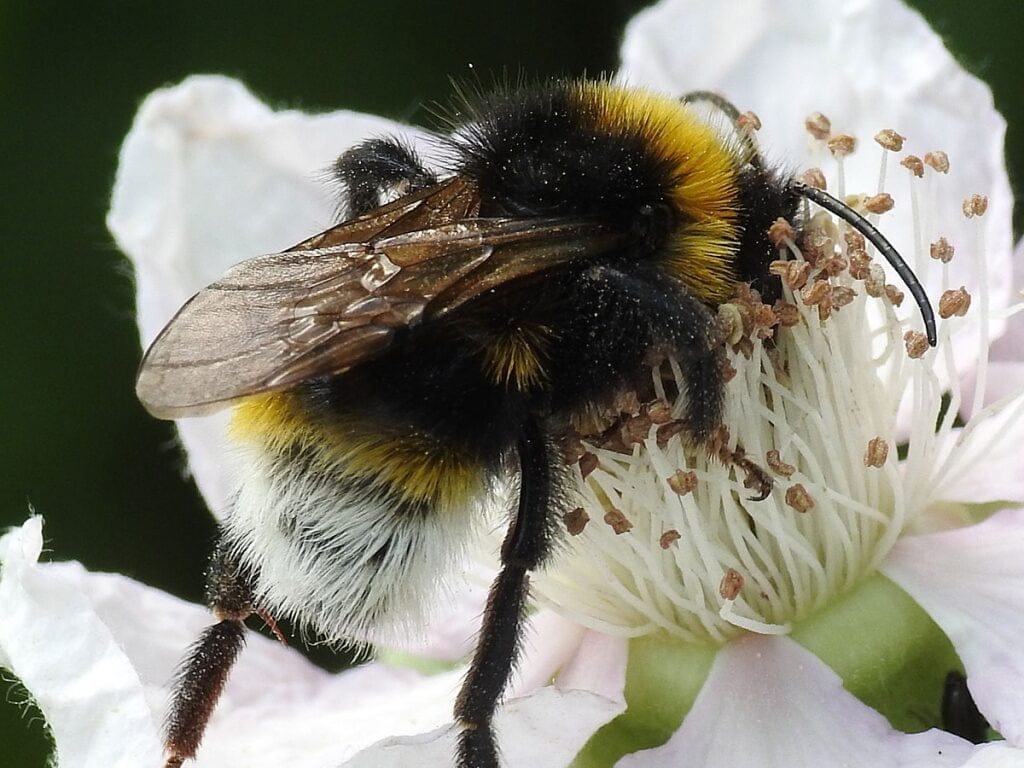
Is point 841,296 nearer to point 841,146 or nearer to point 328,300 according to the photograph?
point 841,146

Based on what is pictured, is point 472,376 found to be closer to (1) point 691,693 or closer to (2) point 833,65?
(1) point 691,693

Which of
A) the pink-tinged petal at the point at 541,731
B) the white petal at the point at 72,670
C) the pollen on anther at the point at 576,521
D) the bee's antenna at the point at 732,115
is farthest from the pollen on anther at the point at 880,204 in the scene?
the white petal at the point at 72,670

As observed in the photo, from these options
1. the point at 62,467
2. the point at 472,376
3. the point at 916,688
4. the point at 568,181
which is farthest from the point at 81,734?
the point at 62,467

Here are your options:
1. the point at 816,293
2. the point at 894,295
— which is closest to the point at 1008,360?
the point at 894,295

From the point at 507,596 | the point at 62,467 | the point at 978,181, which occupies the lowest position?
the point at 62,467

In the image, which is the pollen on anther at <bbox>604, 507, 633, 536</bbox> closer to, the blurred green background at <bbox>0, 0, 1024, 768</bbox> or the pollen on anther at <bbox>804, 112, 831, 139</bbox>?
the pollen on anther at <bbox>804, 112, 831, 139</bbox>

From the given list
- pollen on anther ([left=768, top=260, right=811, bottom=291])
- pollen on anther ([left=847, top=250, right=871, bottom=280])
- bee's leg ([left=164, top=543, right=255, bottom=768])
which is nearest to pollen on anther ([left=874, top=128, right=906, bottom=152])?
pollen on anther ([left=847, top=250, right=871, bottom=280])

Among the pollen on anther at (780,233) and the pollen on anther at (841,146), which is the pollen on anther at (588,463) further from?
the pollen on anther at (841,146)
